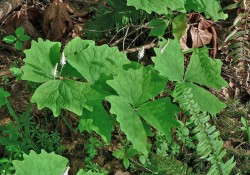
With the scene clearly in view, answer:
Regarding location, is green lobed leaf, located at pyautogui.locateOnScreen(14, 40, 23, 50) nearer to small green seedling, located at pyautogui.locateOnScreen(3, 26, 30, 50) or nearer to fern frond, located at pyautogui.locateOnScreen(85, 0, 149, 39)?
small green seedling, located at pyautogui.locateOnScreen(3, 26, 30, 50)

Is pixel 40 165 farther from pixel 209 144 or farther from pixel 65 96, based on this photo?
pixel 209 144

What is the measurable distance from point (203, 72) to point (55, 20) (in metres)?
1.25

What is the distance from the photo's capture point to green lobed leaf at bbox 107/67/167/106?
2.42m

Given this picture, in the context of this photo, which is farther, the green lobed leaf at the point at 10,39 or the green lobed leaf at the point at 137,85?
the green lobed leaf at the point at 10,39

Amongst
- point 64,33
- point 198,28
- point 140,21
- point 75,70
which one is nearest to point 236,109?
point 198,28

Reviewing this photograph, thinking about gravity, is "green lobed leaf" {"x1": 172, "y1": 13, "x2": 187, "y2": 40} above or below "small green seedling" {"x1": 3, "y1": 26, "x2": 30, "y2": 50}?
above

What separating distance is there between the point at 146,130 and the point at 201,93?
409 millimetres

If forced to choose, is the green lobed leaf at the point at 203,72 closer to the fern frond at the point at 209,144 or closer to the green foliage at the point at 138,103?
the green foliage at the point at 138,103

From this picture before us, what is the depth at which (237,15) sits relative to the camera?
3.47 metres

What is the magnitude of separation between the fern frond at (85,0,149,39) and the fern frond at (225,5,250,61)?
68 cm

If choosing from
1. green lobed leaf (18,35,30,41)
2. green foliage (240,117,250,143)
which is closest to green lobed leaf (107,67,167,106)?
green foliage (240,117,250,143)

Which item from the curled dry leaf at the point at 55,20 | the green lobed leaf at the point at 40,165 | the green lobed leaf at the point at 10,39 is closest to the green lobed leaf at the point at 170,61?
the green lobed leaf at the point at 40,165

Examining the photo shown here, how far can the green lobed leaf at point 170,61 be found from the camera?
8.64 ft

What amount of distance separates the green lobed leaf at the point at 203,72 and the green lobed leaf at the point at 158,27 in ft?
1.54
